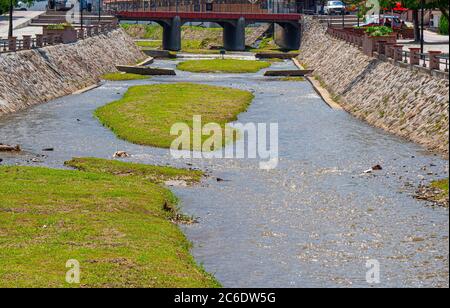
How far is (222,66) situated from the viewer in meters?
123

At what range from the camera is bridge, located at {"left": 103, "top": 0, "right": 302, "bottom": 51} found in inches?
6314

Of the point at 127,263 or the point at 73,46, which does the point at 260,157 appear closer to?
the point at 127,263

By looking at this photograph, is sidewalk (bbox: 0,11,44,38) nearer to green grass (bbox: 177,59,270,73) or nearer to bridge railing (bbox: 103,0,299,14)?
bridge railing (bbox: 103,0,299,14)

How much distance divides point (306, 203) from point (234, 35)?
13072cm

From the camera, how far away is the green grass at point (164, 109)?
2298 inches

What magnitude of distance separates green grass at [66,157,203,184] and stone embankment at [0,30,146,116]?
70.0 feet

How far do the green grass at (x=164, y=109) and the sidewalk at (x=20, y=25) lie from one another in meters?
44.4

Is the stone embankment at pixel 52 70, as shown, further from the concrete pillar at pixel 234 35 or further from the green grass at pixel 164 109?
the concrete pillar at pixel 234 35

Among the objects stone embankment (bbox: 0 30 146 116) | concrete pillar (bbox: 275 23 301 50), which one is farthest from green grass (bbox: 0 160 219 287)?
concrete pillar (bbox: 275 23 301 50)
